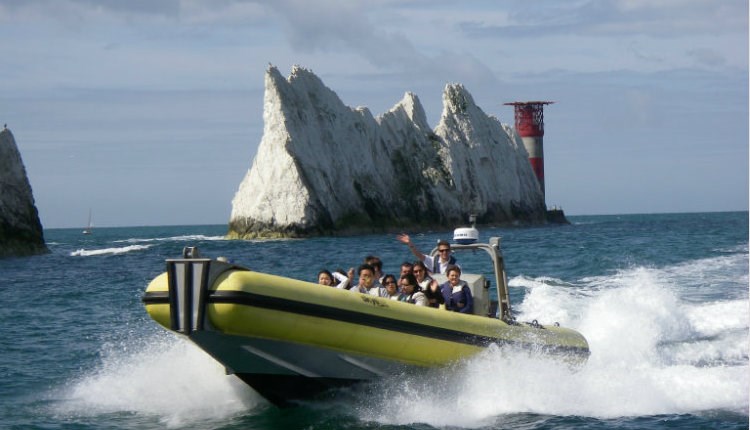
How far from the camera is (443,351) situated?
1066 centimetres

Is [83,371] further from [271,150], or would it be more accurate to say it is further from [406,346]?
[271,150]

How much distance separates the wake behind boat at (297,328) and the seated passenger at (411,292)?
14.3 inches

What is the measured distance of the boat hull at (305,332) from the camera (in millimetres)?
9219

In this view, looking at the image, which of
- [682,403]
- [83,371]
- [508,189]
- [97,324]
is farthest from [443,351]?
[508,189]

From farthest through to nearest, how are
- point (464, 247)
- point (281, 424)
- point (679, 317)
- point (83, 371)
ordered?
point (679, 317) < point (83, 371) < point (464, 247) < point (281, 424)

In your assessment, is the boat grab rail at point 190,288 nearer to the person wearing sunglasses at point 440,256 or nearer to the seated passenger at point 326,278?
the seated passenger at point 326,278

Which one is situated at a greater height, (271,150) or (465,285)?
(271,150)

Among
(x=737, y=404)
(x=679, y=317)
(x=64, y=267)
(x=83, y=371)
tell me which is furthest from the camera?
(x=64, y=267)

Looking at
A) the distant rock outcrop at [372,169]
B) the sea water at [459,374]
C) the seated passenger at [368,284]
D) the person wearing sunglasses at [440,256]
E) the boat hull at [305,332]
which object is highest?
the distant rock outcrop at [372,169]

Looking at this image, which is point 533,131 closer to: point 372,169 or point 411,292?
point 372,169

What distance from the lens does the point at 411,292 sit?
11.1 meters

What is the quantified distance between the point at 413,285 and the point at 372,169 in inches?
2173

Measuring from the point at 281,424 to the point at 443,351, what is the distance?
70.9 inches

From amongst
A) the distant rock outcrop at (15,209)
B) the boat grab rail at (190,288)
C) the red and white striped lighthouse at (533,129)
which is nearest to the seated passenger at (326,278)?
the boat grab rail at (190,288)
